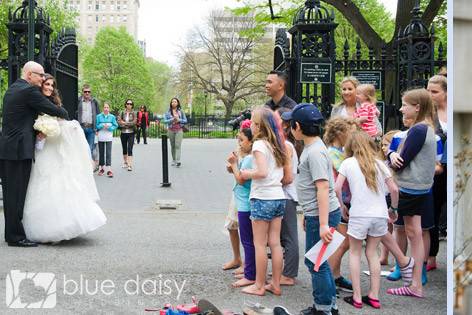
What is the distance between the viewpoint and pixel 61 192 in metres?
6.99

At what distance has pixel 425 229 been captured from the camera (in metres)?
5.71

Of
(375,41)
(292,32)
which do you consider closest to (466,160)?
(292,32)

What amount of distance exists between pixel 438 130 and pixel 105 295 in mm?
3564

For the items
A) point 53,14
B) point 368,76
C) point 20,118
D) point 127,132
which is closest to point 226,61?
point 53,14

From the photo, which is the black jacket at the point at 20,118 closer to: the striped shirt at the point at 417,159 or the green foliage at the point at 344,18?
the striped shirt at the point at 417,159

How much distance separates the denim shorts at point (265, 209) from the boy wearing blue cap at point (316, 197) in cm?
50

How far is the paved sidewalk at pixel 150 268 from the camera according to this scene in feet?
16.5

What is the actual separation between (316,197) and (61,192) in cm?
360

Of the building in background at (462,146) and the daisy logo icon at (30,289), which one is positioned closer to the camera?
the building in background at (462,146)

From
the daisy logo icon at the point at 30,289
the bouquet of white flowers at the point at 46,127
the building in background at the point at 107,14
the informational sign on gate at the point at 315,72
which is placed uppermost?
the building in background at the point at 107,14

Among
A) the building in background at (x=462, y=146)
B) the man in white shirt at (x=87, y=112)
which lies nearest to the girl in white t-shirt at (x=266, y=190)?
the building in background at (x=462, y=146)

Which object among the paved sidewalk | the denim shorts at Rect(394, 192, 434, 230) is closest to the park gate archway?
the paved sidewalk

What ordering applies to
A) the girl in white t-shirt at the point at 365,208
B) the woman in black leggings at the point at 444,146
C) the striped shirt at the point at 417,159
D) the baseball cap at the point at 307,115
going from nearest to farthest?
the baseball cap at the point at 307,115 → the girl in white t-shirt at the point at 365,208 → the striped shirt at the point at 417,159 → the woman in black leggings at the point at 444,146

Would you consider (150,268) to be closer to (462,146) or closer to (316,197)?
(316,197)
